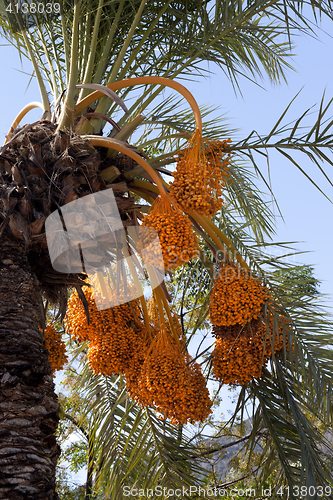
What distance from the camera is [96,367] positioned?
3301 millimetres

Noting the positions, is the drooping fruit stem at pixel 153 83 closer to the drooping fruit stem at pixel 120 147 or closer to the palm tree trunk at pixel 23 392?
the drooping fruit stem at pixel 120 147

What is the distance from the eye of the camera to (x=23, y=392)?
2.44m

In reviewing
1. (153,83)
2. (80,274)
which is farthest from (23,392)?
(153,83)

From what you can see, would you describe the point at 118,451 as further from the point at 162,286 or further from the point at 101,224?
the point at 101,224

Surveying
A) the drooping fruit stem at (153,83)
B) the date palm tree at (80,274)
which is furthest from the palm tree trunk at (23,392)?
the drooping fruit stem at (153,83)

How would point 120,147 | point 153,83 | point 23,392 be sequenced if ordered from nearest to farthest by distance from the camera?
point 23,392, point 120,147, point 153,83

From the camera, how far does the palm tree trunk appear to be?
224 cm

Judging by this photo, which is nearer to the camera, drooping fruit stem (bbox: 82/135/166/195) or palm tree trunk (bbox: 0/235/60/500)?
palm tree trunk (bbox: 0/235/60/500)

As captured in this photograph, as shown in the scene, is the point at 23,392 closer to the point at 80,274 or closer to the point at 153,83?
the point at 80,274

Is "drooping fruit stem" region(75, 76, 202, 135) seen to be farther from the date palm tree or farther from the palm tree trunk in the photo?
the palm tree trunk

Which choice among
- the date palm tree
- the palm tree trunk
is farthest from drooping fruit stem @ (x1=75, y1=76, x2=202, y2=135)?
the palm tree trunk

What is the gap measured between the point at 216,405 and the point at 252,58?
6.56m

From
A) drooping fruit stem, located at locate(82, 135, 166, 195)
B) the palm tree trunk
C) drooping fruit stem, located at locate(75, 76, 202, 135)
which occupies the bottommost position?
the palm tree trunk

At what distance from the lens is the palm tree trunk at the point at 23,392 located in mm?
2236
